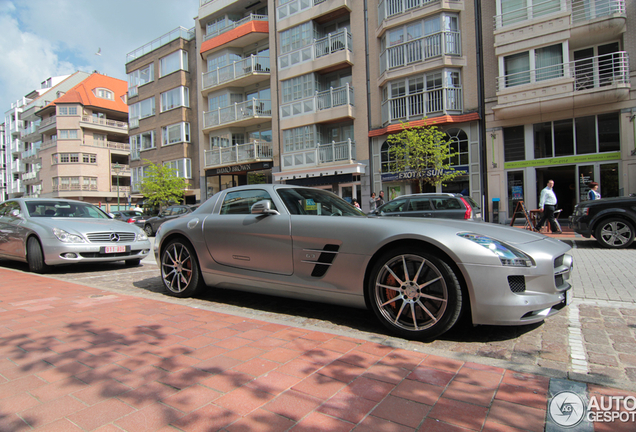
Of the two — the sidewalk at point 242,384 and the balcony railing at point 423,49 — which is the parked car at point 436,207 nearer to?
the sidewalk at point 242,384

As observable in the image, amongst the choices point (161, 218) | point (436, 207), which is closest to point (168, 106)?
point (161, 218)

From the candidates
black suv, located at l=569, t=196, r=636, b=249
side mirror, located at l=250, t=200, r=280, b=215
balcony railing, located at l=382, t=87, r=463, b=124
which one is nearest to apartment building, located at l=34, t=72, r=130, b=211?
balcony railing, located at l=382, t=87, r=463, b=124

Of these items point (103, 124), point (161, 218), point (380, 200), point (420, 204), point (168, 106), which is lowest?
point (161, 218)

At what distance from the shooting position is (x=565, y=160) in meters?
15.8

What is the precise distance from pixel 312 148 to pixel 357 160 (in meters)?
2.87

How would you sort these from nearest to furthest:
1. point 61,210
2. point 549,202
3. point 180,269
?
point 180,269, point 61,210, point 549,202

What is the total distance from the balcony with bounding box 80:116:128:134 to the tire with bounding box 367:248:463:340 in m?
51.7

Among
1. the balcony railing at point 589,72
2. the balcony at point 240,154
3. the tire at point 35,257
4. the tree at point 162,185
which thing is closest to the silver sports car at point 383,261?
the tire at point 35,257

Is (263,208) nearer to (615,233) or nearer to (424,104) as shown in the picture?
(615,233)

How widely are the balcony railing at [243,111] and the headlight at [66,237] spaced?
18225 mm

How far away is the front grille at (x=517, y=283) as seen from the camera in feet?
8.75

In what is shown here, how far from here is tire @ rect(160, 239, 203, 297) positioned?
4.41 meters

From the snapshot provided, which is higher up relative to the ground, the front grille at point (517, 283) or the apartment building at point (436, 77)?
the apartment building at point (436, 77)

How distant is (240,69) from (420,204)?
18853 millimetres
